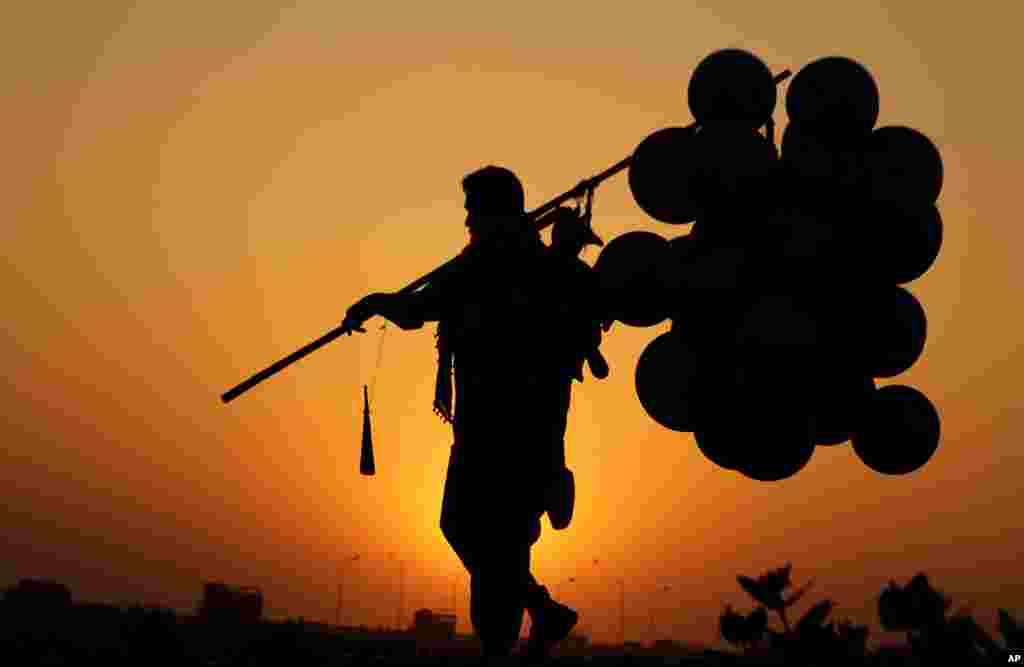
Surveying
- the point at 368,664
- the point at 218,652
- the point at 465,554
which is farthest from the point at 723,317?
the point at 218,652

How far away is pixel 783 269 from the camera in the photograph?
Answer: 20.1ft

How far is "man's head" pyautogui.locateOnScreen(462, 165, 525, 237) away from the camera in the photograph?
7.02 m

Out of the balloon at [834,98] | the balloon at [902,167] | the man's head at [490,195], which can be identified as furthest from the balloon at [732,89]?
the man's head at [490,195]

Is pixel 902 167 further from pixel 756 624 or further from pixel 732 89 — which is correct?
pixel 756 624

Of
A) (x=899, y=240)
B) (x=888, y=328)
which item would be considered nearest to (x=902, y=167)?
(x=899, y=240)

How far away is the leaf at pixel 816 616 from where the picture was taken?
228 inches

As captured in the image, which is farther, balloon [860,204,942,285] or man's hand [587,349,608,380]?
man's hand [587,349,608,380]

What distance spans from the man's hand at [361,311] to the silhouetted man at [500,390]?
0.15m

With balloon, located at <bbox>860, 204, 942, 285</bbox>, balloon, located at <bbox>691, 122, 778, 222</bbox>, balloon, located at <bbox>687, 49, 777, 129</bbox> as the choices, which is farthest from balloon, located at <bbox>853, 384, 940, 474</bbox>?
balloon, located at <bbox>687, 49, 777, 129</bbox>

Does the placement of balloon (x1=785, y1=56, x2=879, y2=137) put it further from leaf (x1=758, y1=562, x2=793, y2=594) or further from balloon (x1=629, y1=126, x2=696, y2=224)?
leaf (x1=758, y1=562, x2=793, y2=594)

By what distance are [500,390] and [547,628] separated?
1.40m

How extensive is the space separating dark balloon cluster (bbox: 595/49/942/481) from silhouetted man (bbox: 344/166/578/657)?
19.2 inches

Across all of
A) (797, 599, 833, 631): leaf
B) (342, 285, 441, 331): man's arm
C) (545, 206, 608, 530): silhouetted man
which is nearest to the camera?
(797, 599, 833, 631): leaf

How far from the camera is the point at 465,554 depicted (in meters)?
7.00
